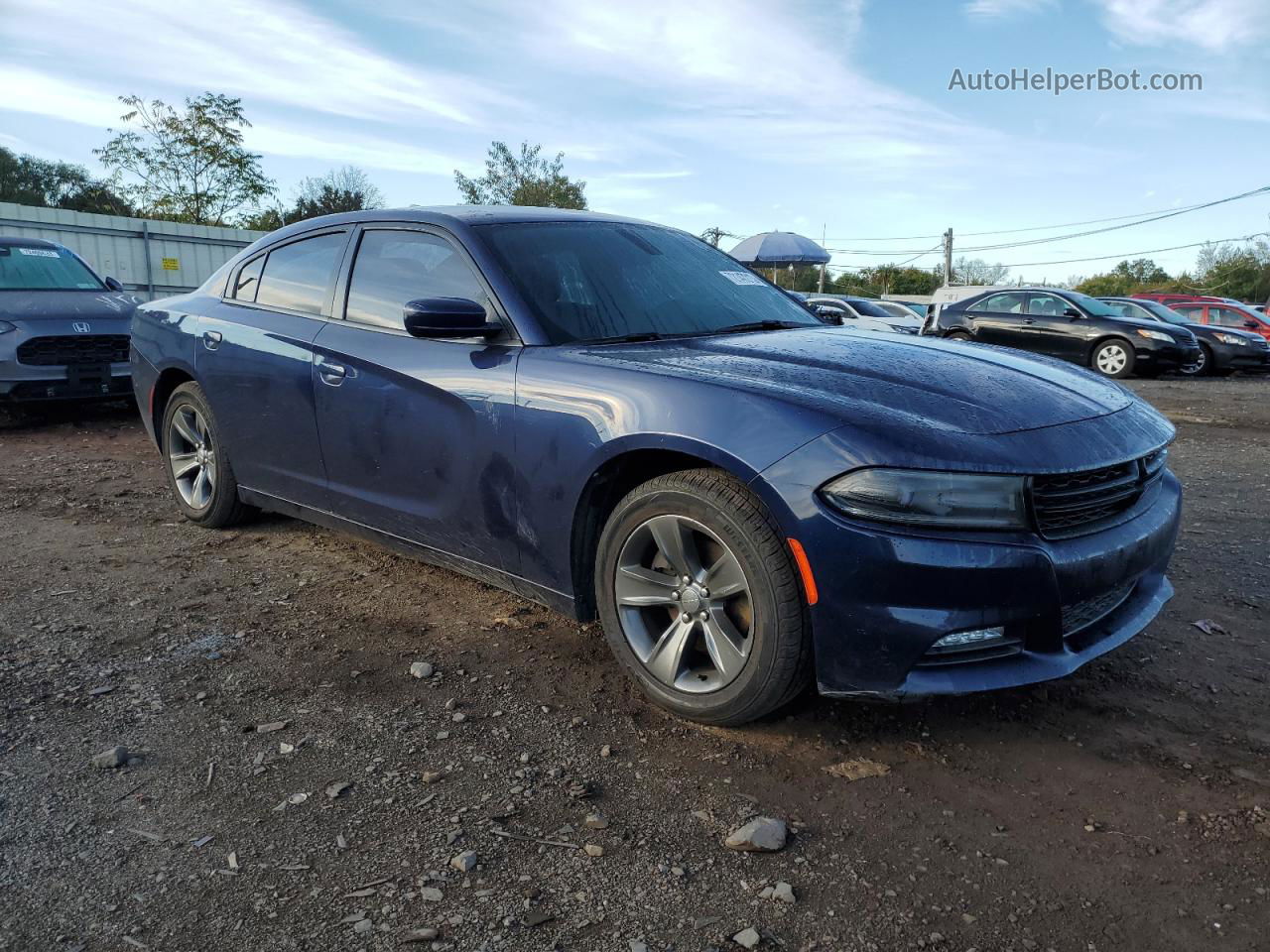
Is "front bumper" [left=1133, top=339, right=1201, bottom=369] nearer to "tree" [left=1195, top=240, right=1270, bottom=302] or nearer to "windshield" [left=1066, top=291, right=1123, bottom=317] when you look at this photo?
"windshield" [left=1066, top=291, right=1123, bottom=317]

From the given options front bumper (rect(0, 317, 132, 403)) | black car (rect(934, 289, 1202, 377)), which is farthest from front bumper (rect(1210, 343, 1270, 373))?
front bumper (rect(0, 317, 132, 403))

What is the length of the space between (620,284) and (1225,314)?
19.7m

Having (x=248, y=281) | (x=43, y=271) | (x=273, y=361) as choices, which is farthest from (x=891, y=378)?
(x=43, y=271)

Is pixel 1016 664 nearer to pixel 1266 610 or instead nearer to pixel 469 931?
pixel 469 931

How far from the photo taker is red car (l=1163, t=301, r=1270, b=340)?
18.6 m

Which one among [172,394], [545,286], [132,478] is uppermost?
[545,286]

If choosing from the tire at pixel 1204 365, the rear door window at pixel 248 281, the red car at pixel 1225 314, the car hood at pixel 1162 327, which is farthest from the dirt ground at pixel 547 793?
the red car at pixel 1225 314

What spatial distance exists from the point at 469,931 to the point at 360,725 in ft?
3.38

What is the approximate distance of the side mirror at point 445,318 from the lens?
122 inches

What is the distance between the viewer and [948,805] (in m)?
2.43

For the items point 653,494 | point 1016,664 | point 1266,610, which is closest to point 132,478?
point 653,494

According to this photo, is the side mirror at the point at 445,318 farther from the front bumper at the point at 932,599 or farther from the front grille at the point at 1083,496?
the front grille at the point at 1083,496

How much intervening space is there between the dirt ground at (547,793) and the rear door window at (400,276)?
119 cm

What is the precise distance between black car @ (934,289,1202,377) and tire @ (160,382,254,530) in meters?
13.0
